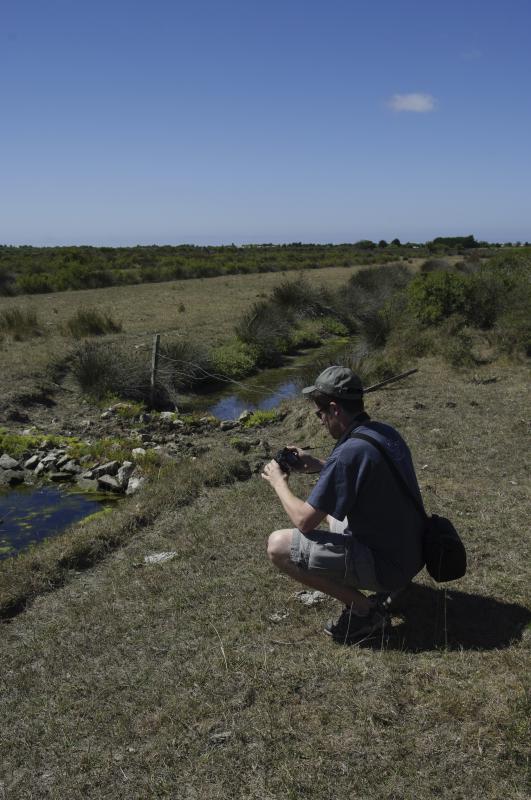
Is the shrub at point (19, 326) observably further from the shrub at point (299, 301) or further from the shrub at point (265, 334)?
the shrub at point (299, 301)

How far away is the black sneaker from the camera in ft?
12.5

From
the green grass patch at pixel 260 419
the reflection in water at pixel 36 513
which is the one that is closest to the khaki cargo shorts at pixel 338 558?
the reflection in water at pixel 36 513

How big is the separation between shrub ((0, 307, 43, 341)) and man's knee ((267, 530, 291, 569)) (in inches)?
545

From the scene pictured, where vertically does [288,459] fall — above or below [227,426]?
above

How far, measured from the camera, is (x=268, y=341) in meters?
18.4

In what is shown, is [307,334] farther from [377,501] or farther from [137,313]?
[377,501]

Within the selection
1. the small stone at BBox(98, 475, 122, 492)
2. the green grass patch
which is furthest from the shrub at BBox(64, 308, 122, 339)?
the small stone at BBox(98, 475, 122, 492)

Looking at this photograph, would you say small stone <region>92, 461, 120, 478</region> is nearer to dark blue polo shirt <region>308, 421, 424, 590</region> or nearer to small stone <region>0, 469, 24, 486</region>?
small stone <region>0, 469, 24, 486</region>

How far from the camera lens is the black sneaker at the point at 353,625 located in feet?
12.5

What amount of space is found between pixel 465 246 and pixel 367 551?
78.1 m

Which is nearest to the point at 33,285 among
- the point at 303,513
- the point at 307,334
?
the point at 307,334

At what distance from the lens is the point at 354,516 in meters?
3.53

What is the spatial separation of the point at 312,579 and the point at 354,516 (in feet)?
1.75

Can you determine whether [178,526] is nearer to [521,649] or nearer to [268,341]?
[521,649]
